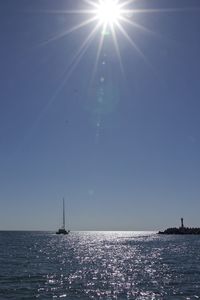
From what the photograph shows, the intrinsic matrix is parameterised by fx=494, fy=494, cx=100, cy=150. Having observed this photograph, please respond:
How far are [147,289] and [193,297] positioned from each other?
5.21 meters

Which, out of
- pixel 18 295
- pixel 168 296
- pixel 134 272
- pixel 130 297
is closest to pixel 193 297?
pixel 168 296

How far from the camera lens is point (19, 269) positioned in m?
52.2

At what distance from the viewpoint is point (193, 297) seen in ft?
112

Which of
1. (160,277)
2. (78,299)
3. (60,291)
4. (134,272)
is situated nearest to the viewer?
(78,299)

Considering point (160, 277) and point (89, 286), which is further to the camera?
point (160, 277)

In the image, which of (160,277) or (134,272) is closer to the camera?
(160,277)

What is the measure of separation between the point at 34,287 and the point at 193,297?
12.4 metres

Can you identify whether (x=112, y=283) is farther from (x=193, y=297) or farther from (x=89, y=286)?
(x=193, y=297)

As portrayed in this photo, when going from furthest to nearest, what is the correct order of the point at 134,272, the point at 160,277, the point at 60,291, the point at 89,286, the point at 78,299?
the point at 134,272, the point at 160,277, the point at 89,286, the point at 60,291, the point at 78,299

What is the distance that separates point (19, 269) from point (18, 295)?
18.4 meters

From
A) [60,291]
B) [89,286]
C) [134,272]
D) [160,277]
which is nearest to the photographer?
[60,291]

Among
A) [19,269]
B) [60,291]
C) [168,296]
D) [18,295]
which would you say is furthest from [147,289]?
[19,269]

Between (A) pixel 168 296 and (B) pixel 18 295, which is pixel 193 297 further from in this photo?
(B) pixel 18 295

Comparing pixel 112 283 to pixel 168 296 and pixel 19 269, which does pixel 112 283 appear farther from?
pixel 19 269
